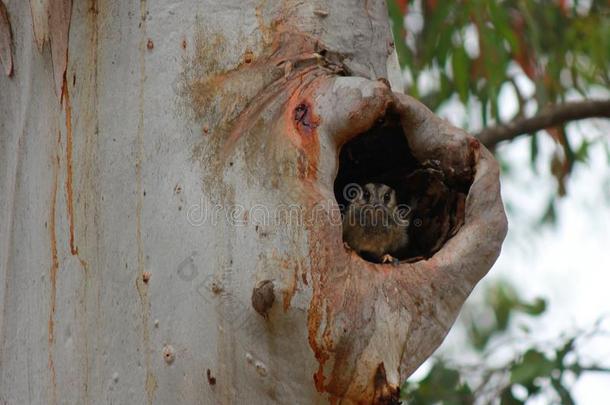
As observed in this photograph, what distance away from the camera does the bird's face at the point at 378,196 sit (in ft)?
12.6

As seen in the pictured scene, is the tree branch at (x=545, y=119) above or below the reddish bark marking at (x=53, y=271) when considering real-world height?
above

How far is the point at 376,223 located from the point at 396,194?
0.45ft

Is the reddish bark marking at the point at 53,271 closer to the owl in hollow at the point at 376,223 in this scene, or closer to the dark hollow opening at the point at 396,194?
the dark hollow opening at the point at 396,194

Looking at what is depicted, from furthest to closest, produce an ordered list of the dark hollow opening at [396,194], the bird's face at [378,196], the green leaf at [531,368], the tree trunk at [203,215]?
the green leaf at [531,368] < the bird's face at [378,196] < the dark hollow opening at [396,194] < the tree trunk at [203,215]

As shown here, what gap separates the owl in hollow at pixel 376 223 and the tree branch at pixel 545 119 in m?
0.91

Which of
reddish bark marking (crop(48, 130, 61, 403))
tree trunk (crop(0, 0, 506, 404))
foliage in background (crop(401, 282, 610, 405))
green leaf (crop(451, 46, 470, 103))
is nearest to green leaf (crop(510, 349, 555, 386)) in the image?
foliage in background (crop(401, 282, 610, 405))

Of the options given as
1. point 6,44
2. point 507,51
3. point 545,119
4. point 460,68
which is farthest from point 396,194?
point 507,51

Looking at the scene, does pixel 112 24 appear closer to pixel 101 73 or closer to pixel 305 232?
pixel 101 73

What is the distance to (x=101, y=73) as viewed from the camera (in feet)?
8.82

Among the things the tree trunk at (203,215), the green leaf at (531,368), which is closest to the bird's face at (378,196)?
the tree trunk at (203,215)

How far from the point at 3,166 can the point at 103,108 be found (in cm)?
46

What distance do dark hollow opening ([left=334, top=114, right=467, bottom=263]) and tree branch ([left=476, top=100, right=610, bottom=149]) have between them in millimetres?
927

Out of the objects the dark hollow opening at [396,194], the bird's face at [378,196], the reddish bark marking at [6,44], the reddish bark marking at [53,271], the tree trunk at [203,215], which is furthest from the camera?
the bird's face at [378,196]

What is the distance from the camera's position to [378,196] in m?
3.92
